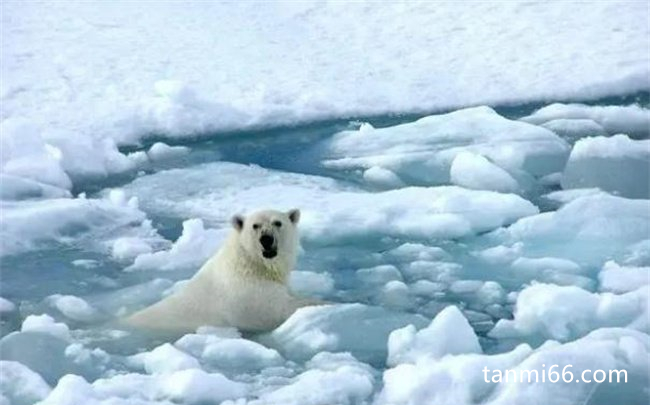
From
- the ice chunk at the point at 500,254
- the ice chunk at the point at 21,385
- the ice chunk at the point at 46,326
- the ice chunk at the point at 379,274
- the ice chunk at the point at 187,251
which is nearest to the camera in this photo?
the ice chunk at the point at 21,385

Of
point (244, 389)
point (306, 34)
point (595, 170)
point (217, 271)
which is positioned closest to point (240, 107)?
point (306, 34)

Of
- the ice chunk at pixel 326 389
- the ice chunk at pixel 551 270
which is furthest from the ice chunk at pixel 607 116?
the ice chunk at pixel 326 389

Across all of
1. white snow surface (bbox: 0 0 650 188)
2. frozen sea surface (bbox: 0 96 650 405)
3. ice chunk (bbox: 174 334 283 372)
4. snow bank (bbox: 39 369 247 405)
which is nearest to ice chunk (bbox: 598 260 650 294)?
frozen sea surface (bbox: 0 96 650 405)

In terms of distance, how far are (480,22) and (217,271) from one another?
15.7 feet

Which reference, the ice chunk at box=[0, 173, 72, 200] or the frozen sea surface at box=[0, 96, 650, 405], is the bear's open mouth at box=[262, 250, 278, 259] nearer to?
the frozen sea surface at box=[0, 96, 650, 405]

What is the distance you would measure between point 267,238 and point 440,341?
1.03 metres

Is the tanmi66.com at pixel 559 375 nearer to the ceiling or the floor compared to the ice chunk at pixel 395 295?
nearer to the floor

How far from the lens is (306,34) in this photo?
30.2 ft

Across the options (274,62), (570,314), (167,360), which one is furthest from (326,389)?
(274,62)

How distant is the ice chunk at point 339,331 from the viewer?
14.4 ft

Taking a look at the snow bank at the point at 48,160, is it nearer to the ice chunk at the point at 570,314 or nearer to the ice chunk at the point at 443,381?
the ice chunk at the point at 570,314

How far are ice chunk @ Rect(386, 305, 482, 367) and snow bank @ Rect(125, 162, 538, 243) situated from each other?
134 cm

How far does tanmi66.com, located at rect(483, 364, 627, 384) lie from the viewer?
3.80 m

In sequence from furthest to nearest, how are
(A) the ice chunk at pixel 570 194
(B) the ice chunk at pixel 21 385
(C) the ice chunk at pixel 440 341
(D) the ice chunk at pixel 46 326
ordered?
(A) the ice chunk at pixel 570 194 → (D) the ice chunk at pixel 46 326 → (C) the ice chunk at pixel 440 341 → (B) the ice chunk at pixel 21 385
